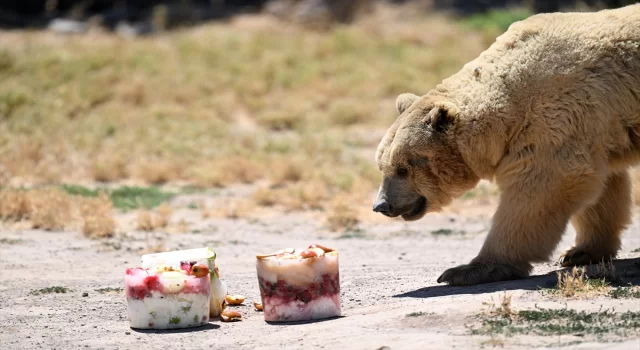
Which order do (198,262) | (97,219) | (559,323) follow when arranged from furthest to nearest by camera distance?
1. (97,219)
2. (198,262)
3. (559,323)

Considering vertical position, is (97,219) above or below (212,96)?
below

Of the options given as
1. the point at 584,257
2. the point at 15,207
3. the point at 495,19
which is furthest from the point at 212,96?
the point at 584,257

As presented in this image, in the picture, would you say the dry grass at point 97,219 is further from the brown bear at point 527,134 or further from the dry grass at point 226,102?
the brown bear at point 527,134

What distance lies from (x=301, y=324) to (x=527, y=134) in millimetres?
2333

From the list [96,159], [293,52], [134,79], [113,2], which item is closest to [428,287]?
[96,159]

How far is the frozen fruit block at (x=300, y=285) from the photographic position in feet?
23.2

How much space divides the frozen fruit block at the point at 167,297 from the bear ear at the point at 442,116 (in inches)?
85.2

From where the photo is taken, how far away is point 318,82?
22.3 metres

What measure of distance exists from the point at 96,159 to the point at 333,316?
33.5ft

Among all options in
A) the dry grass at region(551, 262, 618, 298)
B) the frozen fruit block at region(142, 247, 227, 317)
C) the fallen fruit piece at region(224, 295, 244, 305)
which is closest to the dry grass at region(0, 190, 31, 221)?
the fallen fruit piece at region(224, 295, 244, 305)

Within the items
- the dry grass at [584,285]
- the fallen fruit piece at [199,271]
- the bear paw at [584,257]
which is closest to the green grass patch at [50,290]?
the fallen fruit piece at [199,271]

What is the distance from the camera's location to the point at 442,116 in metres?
7.88

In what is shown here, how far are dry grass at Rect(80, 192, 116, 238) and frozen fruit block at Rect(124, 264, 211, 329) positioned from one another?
4.78 m

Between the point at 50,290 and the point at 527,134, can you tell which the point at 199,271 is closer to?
the point at 50,290
